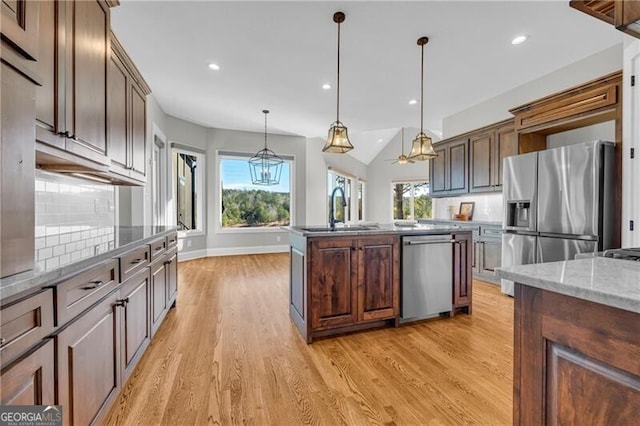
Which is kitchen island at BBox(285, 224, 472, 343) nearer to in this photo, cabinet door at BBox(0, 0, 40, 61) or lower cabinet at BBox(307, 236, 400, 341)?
lower cabinet at BBox(307, 236, 400, 341)

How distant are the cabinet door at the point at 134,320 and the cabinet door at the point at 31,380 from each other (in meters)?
0.63

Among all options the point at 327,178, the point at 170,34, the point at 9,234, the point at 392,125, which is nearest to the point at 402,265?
the point at 9,234

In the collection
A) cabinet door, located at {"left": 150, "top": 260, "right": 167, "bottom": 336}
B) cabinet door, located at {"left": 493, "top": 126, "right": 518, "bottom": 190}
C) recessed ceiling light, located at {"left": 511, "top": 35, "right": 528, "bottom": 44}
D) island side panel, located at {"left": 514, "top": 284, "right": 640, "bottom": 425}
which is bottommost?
cabinet door, located at {"left": 150, "top": 260, "right": 167, "bottom": 336}

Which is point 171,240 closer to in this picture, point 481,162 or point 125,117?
point 125,117

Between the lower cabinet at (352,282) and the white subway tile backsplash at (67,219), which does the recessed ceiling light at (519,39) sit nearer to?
the lower cabinet at (352,282)

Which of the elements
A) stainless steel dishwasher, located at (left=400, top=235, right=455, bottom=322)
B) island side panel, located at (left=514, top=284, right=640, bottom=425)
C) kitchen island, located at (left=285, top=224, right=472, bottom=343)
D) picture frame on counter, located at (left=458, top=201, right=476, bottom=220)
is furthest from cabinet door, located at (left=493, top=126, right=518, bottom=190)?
island side panel, located at (left=514, top=284, right=640, bottom=425)

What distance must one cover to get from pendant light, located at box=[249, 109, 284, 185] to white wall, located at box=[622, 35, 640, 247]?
17.4ft

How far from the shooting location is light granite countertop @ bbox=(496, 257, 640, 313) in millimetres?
687

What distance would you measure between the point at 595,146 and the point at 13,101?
4006 mm

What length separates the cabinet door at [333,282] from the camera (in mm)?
2328

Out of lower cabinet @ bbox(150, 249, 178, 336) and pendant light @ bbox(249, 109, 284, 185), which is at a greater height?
pendant light @ bbox(249, 109, 284, 185)

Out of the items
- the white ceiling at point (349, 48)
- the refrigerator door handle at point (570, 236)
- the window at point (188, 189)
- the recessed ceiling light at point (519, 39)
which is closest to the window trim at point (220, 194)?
the window at point (188, 189)

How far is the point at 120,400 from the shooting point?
1606mm

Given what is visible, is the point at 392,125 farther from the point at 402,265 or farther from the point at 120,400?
the point at 120,400
